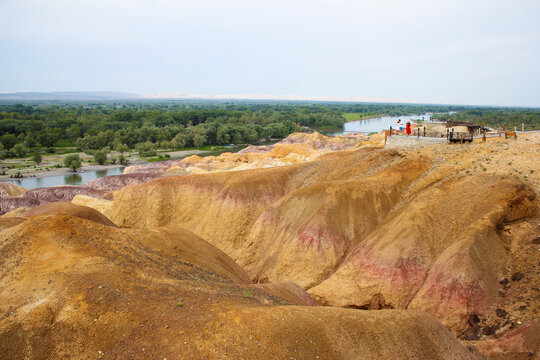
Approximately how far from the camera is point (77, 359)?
13.5 meters

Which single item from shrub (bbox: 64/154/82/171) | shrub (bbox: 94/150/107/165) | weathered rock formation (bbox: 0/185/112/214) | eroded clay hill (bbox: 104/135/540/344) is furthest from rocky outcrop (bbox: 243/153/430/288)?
shrub (bbox: 94/150/107/165)

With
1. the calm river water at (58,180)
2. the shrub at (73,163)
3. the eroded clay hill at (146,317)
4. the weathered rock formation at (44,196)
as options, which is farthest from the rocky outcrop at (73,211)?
the shrub at (73,163)

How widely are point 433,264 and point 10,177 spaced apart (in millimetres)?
94681

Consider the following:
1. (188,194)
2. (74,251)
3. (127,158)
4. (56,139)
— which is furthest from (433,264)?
(56,139)

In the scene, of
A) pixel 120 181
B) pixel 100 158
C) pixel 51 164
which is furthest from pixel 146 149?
pixel 120 181

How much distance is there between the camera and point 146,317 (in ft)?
47.9

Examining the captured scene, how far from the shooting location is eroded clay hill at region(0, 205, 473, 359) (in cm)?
1380

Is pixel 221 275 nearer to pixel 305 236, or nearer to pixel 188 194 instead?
pixel 305 236

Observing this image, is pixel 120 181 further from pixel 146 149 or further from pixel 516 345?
pixel 516 345

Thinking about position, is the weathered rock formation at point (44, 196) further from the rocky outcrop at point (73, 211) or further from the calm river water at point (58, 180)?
the calm river water at point (58, 180)

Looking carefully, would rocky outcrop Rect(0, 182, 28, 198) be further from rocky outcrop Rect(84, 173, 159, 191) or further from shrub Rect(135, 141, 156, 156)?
shrub Rect(135, 141, 156, 156)

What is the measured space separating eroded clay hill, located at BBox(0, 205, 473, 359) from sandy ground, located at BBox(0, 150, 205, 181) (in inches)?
3337

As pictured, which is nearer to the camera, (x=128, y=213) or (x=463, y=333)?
(x=463, y=333)

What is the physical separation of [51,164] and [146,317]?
346ft
